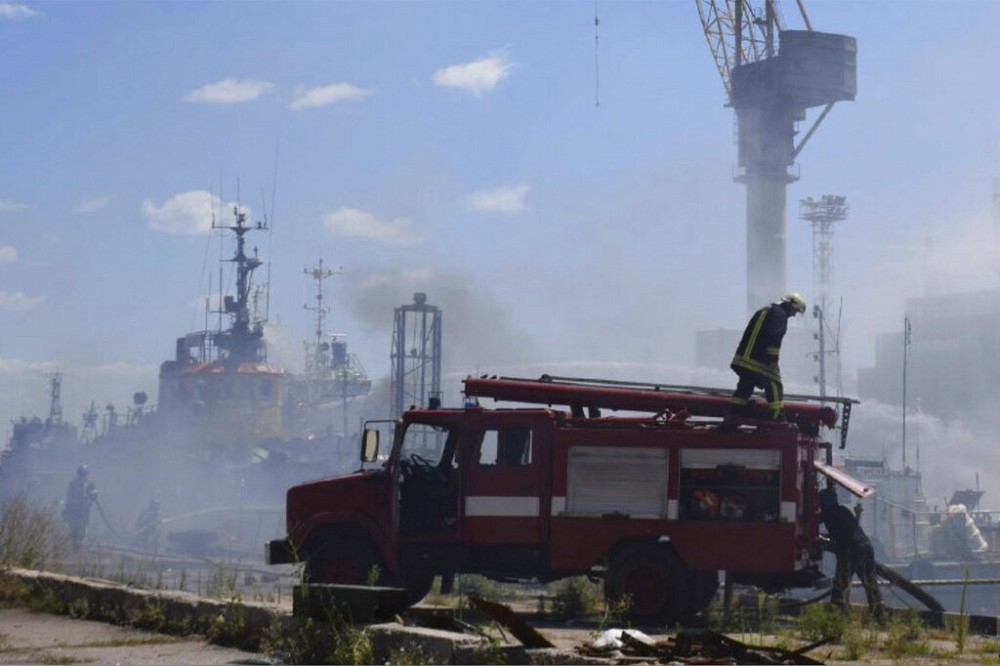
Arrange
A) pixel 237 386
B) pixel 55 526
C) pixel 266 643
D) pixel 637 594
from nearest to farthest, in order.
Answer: pixel 266 643
pixel 637 594
pixel 55 526
pixel 237 386

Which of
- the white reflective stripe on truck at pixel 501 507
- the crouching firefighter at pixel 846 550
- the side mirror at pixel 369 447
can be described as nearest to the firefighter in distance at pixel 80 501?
the side mirror at pixel 369 447

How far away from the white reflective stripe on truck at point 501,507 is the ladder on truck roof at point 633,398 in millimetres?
1233

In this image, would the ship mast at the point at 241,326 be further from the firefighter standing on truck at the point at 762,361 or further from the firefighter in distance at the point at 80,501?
the firefighter standing on truck at the point at 762,361

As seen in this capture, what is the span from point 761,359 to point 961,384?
465ft

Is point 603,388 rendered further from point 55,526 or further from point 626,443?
point 55,526

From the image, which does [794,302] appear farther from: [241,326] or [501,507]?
[241,326]

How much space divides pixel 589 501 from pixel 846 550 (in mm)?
2630

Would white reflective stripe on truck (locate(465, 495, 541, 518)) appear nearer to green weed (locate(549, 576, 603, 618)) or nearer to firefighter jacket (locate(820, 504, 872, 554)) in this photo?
green weed (locate(549, 576, 603, 618))

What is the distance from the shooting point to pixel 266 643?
9.67m

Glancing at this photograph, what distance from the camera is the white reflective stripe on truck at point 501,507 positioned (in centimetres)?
1333

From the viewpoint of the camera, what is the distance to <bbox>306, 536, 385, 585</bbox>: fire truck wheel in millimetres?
13617

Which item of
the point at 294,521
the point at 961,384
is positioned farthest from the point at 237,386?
the point at 961,384

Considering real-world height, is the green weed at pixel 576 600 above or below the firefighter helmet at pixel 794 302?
below

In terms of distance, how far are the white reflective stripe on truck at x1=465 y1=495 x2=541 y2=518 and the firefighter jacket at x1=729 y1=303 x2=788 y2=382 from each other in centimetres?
245
